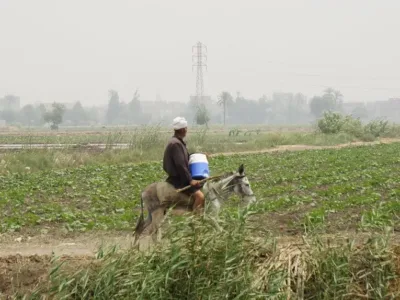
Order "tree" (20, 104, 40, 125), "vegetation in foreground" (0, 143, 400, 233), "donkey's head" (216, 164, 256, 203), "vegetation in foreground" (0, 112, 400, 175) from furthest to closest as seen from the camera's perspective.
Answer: "tree" (20, 104, 40, 125) < "vegetation in foreground" (0, 112, 400, 175) < "vegetation in foreground" (0, 143, 400, 233) < "donkey's head" (216, 164, 256, 203)

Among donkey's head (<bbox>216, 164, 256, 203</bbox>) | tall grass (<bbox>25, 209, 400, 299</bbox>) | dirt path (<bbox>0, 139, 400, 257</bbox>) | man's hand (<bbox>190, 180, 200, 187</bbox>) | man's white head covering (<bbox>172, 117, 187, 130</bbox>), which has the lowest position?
dirt path (<bbox>0, 139, 400, 257</bbox>)

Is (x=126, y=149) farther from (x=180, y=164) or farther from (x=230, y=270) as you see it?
(x=230, y=270)

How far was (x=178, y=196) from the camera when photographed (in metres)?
9.12

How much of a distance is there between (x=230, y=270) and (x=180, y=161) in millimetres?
2200

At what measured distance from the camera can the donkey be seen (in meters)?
9.17

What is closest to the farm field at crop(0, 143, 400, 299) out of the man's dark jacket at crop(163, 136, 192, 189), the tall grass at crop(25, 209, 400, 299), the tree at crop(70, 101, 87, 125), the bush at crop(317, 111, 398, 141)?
the tall grass at crop(25, 209, 400, 299)

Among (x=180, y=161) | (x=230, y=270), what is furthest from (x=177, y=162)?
(x=230, y=270)

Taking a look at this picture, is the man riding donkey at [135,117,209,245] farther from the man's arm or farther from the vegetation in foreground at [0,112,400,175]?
the vegetation in foreground at [0,112,400,175]

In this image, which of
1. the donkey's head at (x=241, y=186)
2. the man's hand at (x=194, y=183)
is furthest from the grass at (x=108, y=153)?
the man's hand at (x=194, y=183)

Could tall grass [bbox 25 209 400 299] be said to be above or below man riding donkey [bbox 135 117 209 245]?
below

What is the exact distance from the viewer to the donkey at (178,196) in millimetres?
9172

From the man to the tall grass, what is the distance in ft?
4.11

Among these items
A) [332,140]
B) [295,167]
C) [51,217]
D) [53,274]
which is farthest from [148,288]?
[332,140]

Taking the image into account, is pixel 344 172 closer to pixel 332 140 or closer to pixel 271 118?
pixel 332 140
